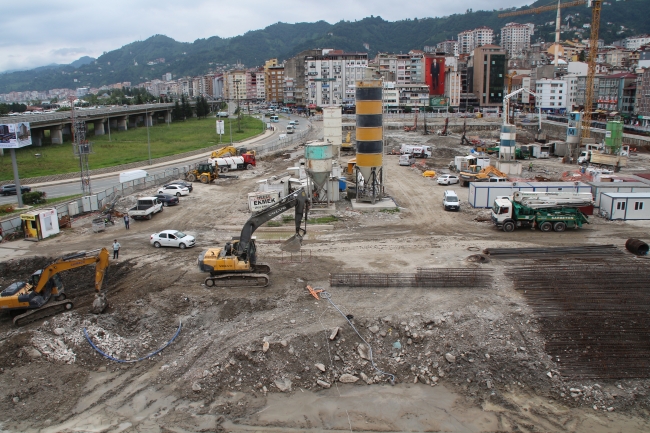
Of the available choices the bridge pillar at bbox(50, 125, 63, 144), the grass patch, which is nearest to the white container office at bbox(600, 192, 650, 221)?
the grass patch

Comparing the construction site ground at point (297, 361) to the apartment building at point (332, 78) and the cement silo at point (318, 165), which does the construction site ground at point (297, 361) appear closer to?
the cement silo at point (318, 165)

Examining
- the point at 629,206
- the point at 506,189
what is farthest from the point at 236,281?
the point at 629,206

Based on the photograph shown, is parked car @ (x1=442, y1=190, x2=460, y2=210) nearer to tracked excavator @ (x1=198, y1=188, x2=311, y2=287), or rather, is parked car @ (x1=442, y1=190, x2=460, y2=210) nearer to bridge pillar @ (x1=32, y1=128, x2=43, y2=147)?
tracked excavator @ (x1=198, y1=188, x2=311, y2=287)

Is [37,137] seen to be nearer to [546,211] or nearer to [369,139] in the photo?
[369,139]

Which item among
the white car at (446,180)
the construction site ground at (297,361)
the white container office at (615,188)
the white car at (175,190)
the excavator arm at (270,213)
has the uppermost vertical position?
the excavator arm at (270,213)

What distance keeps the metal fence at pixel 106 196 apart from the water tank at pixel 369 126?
64.0 ft

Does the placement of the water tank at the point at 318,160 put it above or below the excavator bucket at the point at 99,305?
above

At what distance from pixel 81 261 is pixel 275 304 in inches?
330

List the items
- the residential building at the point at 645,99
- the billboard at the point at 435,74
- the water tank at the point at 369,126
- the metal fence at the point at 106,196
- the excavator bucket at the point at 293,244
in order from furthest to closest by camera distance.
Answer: the billboard at the point at 435,74 < the residential building at the point at 645,99 < the water tank at the point at 369,126 < the metal fence at the point at 106,196 < the excavator bucket at the point at 293,244

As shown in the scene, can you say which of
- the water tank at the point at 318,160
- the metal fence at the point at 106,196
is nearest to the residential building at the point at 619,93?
the water tank at the point at 318,160

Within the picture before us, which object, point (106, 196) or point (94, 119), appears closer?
point (106, 196)

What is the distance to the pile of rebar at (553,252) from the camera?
2659cm

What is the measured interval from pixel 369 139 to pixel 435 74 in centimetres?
12801

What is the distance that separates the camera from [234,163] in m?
56.6
